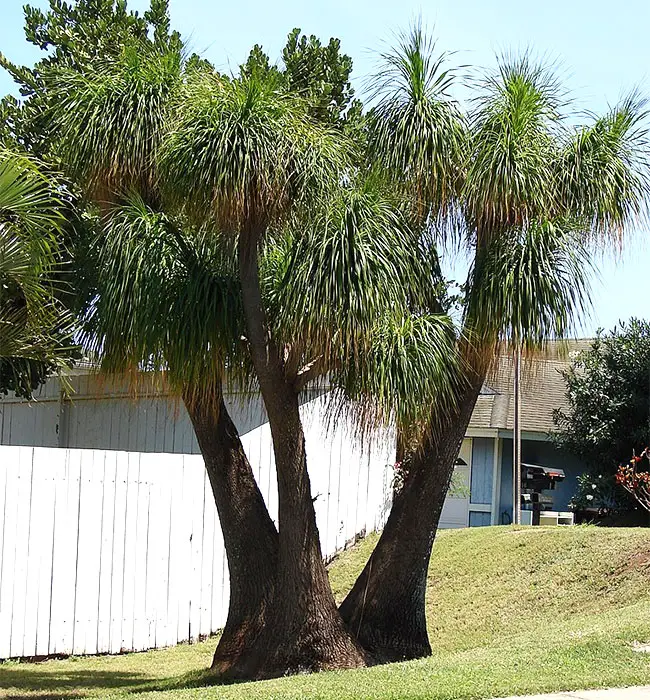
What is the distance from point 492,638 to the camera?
466 inches

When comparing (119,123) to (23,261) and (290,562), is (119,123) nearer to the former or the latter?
(23,261)

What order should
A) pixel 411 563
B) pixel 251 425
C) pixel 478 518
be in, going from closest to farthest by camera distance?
pixel 411 563
pixel 251 425
pixel 478 518

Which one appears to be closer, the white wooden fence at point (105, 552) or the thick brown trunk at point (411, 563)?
the thick brown trunk at point (411, 563)

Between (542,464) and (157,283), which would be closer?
Answer: (157,283)

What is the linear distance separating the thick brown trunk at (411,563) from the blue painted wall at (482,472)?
15.8m

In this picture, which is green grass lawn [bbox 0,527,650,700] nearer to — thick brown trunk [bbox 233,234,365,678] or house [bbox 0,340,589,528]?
thick brown trunk [bbox 233,234,365,678]

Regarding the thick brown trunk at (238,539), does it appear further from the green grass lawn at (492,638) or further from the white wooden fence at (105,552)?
the white wooden fence at (105,552)

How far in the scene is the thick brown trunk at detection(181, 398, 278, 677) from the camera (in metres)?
9.97

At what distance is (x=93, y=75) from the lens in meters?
10.1

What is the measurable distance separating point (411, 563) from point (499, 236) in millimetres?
3373

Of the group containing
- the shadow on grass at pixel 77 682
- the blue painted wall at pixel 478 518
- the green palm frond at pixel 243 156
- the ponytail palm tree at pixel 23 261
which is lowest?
the shadow on grass at pixel 77 682

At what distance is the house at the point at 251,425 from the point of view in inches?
478

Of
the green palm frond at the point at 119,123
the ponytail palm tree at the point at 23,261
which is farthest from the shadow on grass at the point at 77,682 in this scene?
the green palm frond at the point at 119,123

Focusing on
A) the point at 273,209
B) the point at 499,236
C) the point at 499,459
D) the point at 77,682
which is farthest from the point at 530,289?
the point at 499,459
